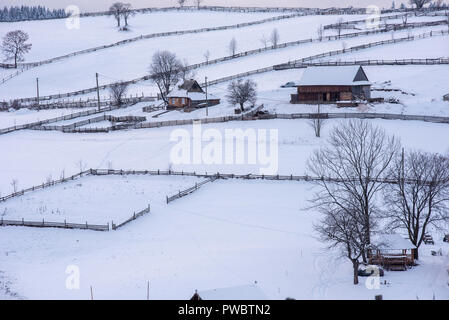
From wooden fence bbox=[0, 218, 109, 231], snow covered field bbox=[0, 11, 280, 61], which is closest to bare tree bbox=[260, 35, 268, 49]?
snow covered field bbox=[0, 11, 280, 61]

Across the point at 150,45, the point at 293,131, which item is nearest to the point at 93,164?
the point at 293,131

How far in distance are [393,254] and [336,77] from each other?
38.8 metres

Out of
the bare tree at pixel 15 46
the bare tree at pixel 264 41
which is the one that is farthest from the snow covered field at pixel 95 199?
the bare tree at pixel 15 46

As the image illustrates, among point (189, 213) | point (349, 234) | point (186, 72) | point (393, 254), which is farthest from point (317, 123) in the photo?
point (186, 72)

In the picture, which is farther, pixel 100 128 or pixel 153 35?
pixel 153 35

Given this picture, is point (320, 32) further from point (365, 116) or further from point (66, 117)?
point (66, 117)

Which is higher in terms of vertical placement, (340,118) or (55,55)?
(55,55)

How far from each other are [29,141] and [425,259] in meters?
42.8

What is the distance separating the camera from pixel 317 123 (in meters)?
50.1
